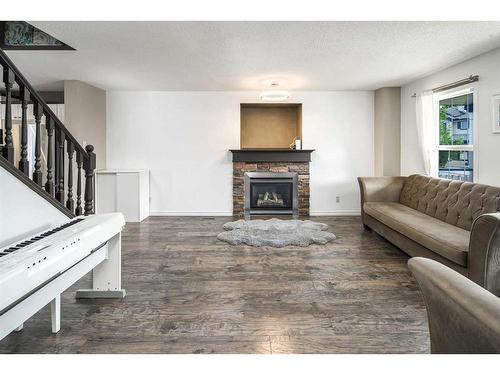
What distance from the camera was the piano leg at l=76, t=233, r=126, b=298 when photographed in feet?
9.16

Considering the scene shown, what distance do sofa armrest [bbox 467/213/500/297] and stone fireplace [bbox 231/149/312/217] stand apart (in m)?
4.18

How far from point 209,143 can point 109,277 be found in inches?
162

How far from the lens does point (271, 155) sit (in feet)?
21.6

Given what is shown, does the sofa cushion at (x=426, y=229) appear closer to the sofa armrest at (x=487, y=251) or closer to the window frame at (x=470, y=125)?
the sofa armrest at (x=487, y=251)

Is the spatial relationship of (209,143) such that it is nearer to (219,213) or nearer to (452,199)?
(219,213)

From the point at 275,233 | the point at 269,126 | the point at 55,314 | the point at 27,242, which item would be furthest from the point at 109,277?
the point at 269,126

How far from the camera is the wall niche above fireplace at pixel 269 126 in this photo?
694 centimetres

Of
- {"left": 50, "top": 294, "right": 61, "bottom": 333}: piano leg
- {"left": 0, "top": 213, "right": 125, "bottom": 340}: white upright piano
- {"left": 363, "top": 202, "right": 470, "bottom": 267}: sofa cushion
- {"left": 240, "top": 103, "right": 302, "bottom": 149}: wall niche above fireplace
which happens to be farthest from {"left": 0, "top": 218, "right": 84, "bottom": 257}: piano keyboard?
{"left": 240, "top": 103, "right": 302, "bottom": 149}: wall niche above fireplace

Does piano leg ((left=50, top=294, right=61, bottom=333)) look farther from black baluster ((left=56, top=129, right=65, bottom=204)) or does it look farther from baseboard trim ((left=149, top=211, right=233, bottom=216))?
baseboard trim ((left=149, top=211, right=233, bottom=216))

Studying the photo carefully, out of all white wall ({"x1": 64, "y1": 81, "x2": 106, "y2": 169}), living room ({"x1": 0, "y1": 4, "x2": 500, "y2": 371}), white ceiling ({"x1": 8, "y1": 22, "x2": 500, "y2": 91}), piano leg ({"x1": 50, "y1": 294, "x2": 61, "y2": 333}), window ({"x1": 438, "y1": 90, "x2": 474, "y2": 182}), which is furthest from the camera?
white wall ({"x1": 64, "y1": 81, "x2": 106, "y2": 169})

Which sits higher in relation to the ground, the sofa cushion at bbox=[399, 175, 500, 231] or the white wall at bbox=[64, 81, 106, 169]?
the white wall at bbox=[64, 81, 106, 169]
